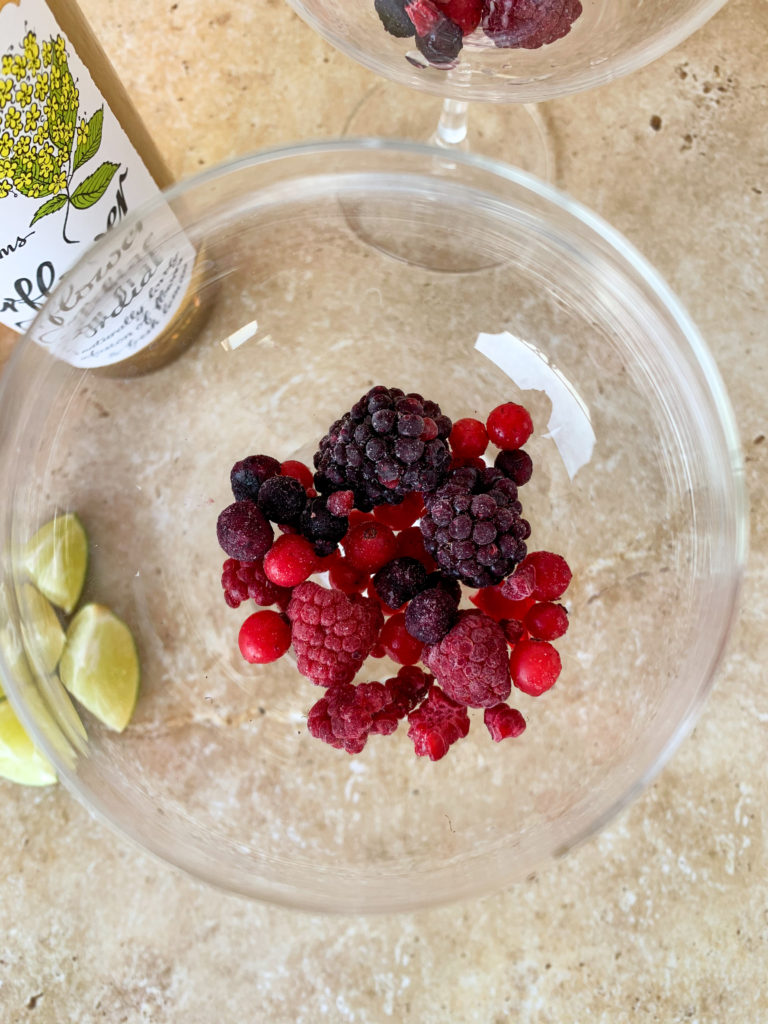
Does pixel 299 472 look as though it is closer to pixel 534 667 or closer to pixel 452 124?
pixel 534 667

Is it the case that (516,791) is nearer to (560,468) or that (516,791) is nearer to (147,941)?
(560,468)

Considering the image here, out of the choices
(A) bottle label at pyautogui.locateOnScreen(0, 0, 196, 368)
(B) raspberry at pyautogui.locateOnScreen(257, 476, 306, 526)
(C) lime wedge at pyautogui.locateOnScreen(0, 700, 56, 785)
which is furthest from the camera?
(C) lime wedge at pyautogui.locateOnScreen(0, 700, 56, 785)

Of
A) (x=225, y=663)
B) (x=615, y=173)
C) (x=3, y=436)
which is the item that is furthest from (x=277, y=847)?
(x=615, y=173)

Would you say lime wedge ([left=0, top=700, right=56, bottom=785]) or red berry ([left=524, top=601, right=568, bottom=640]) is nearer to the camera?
red berry ([left=524, top=601, right=568, bottom=640])

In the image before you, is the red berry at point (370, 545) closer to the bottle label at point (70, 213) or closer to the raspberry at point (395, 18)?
the bottle label at point (70, 213)

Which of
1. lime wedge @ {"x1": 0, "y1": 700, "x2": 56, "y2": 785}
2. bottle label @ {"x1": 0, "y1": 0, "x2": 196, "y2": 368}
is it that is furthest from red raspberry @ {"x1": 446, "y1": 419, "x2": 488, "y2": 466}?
lime wedge @ {"x1": 0, "y1": 700, "x2": 56, "y2": 785}

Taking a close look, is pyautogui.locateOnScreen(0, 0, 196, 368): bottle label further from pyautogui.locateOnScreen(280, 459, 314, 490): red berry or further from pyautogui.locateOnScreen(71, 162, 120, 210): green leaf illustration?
pyautogui.locateOnScreen(280, 459, 314, 490): red berry

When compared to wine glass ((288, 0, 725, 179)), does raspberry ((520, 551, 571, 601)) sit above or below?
below

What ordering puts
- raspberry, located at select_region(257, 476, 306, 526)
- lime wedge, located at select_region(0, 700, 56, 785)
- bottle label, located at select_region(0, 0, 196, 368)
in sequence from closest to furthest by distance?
bottle label, located at select_region(0, 0, 196, 368) < raspberry, located at select_region(257, 476, 306, 526) < lime wedge, located at select_region(0, 700, 56, 785)
